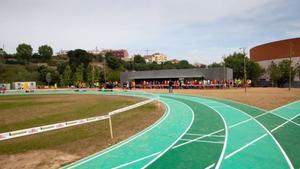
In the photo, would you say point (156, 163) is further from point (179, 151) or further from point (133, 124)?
point (133, 124)

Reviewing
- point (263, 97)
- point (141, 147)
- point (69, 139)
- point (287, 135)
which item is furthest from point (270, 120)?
point (263, 97)

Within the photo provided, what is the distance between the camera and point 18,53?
444 feet

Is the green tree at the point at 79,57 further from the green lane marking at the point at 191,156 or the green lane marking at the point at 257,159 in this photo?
the green lane marking at the point at 257,159

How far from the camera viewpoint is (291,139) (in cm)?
1062

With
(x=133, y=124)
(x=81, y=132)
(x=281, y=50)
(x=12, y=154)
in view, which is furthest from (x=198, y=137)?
(x=281, y=50)

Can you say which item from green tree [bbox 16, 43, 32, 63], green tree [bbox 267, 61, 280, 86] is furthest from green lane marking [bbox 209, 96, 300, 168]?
green tree [bbox 16, 43, 32, 63]

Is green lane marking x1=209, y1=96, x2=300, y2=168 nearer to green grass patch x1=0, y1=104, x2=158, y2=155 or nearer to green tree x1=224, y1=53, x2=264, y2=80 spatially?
green grass patch x1=0, y1=104, x2=158, y2=155

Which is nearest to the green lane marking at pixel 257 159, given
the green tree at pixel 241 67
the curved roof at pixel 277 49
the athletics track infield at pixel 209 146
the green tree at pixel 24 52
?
the athletics track infield at pixel 209 146

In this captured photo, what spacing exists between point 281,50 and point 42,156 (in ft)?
269

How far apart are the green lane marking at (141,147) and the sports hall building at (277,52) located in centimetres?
6726

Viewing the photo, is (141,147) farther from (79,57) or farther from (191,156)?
(79,57)

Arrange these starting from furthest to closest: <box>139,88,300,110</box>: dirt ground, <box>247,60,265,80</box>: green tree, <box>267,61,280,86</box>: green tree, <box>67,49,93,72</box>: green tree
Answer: <box>67,49,93,72</box>: green tree
<box>247,60,265,80</box>: green tree
<box>267,61,280,86</box>: green tree
<box>139,88,300,110</box>: dirt ground

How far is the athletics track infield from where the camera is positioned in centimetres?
803

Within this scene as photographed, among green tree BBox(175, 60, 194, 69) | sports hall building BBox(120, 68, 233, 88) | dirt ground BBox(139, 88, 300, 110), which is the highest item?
green tree BBox(175, 60, 194, 69)
